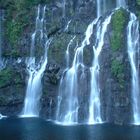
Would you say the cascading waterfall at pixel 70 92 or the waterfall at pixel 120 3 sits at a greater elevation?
the waterfall at pixel 120 3

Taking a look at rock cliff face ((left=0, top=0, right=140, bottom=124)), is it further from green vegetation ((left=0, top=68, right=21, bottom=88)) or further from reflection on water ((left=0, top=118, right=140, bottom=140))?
reflection on water ((left=0, top=118, right=140, bottom=140))

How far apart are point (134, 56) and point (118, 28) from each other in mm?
3294

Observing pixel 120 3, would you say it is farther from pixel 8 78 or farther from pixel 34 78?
pixel 8 78

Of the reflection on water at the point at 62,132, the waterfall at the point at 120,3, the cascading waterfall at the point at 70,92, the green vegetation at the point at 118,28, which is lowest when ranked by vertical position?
the reflection on water at the point at 62,132

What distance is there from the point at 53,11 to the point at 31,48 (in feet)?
16.1

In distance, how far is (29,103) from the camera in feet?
157

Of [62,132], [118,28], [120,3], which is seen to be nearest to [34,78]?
[118,28]

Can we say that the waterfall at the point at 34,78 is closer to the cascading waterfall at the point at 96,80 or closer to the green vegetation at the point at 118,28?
the cascading waterfall at the point at 96,80

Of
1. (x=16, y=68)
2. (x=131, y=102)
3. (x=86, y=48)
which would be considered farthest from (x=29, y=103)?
(x=131, y=102)

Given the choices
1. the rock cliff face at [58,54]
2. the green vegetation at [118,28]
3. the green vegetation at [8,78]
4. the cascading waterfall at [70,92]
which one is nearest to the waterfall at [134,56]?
the rock cliff face at [58,54]

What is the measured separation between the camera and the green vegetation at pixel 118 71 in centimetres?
4288

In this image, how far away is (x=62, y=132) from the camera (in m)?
38.2

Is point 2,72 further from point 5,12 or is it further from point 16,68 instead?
point 5,12

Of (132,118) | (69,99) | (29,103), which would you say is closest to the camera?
(132,118)
